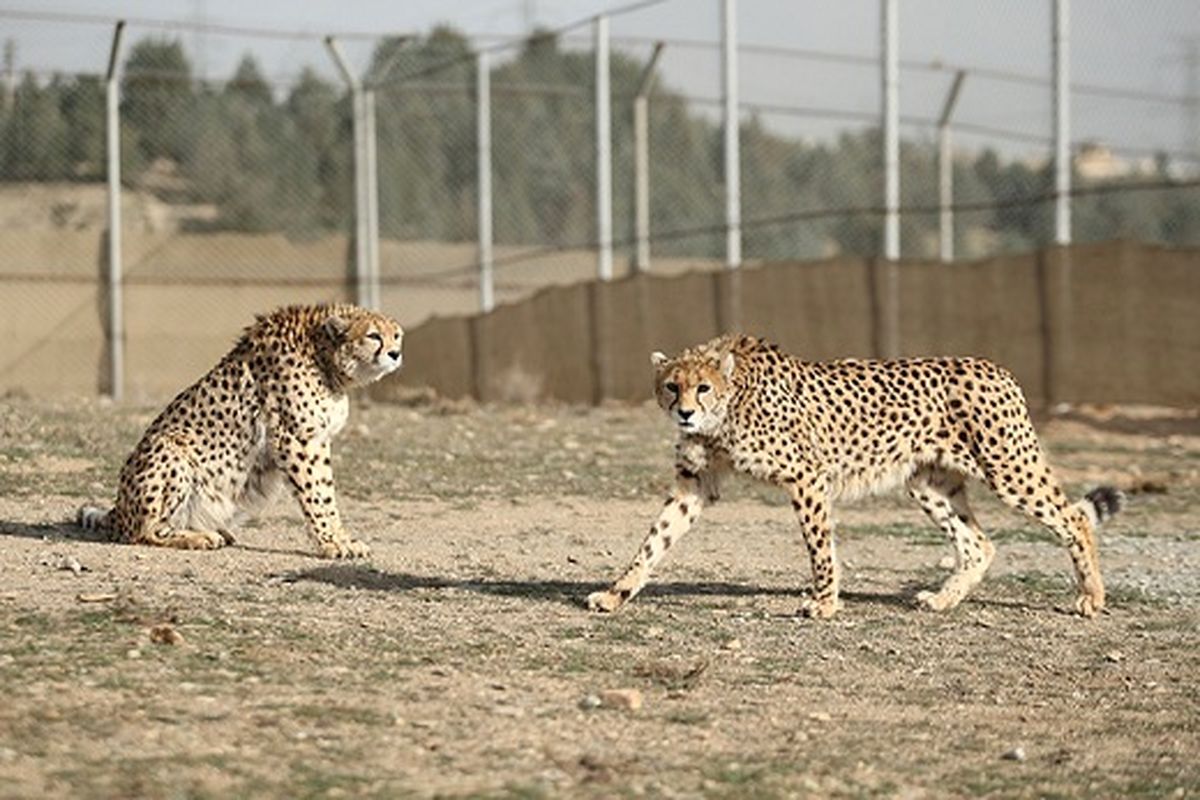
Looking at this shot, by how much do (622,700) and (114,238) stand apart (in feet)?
45.8

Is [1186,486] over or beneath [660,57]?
beneath

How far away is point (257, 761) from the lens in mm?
5699

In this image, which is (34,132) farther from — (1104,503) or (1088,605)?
(1088,605)

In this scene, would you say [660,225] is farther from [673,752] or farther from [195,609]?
[673,752]

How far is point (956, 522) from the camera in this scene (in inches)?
356

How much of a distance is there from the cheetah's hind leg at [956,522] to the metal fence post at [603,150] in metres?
9.87

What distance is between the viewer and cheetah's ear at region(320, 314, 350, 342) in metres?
9.41

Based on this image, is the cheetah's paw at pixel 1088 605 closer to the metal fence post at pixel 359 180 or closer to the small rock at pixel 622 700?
the small rock at pixel 622 700

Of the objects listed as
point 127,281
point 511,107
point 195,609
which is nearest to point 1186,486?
point 195,609

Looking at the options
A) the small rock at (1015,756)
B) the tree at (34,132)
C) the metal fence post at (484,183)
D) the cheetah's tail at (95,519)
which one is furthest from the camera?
the tree at (34,132)

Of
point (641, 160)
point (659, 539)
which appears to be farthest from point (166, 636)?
point (641, 160)

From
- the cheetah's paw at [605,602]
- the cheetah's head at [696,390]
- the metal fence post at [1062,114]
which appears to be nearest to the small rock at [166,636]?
the cheetah's paw at [605,602]

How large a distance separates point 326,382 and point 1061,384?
7.81 meters

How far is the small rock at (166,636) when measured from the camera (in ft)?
22.9
